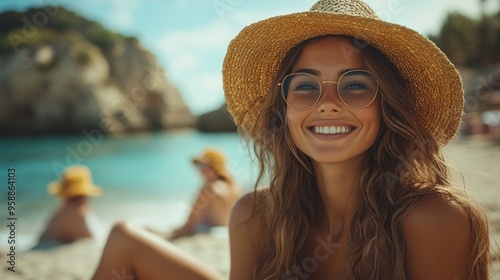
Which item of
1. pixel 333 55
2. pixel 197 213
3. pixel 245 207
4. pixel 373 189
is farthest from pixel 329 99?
pixel 197 213

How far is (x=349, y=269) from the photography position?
2.35 m

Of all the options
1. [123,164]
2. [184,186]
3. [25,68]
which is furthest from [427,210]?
[25,68]

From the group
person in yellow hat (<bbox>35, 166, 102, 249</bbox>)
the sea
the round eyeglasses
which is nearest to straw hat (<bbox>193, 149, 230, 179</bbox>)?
the sea

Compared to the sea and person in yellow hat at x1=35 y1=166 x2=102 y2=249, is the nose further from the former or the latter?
person in yellow hat at x1=35 y1=166 x2=102 y2=249

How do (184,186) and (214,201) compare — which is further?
(184,186)

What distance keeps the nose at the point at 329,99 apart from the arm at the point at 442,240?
0.62 metres

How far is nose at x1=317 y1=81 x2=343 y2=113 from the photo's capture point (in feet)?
7.55

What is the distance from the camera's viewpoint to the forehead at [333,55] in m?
2.33

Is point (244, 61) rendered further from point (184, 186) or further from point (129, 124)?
point (129, 124)

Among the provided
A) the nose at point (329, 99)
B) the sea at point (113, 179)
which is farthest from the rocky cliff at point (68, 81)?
the nose at point (329, 99)

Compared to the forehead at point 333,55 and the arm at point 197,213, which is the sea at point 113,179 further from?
the forehead at point 333,55

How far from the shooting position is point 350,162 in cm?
254

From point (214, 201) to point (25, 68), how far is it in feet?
127

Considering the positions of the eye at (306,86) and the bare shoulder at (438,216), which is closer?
the bare shoulder at (438,216)
